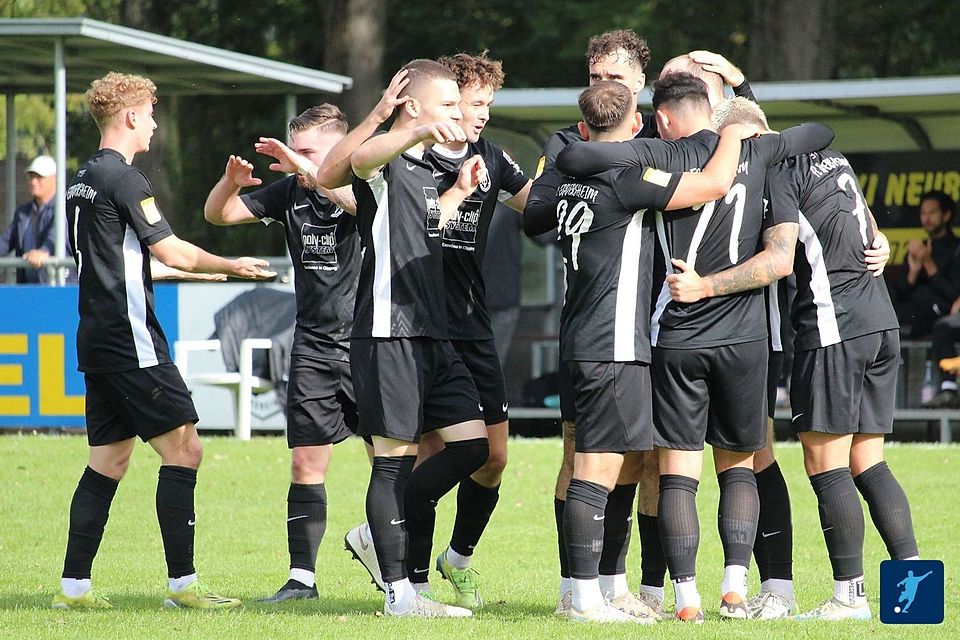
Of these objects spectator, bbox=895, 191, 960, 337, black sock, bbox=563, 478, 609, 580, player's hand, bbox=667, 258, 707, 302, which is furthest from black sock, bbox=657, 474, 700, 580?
spectator, bbox=895, 191, 960, 337

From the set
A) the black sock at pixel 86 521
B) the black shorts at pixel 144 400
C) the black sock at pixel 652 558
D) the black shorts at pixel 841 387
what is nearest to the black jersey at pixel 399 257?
the black shorts at pixel 144 400

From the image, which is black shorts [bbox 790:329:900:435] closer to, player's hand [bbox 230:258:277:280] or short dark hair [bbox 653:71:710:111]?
short dark hair [bbox 653:71:710:111]

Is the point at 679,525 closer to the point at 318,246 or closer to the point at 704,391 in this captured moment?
the point at 704,391

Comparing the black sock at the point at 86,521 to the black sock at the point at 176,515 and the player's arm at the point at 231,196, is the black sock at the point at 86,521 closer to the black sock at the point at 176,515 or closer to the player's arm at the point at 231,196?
the black sock at the point at 176,515

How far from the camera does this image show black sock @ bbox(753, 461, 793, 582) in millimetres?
6223

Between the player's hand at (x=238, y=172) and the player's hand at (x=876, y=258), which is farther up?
the player's hand at (x=238, y=172)

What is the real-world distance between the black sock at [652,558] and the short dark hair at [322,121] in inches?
95.8

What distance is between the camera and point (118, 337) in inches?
243

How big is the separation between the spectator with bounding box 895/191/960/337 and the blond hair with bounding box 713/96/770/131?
27.5ft

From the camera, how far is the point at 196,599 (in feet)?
20.5

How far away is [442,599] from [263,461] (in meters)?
4.95

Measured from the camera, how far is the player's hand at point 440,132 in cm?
543

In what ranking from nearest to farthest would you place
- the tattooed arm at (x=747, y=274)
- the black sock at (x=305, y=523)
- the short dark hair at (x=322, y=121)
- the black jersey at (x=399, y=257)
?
the tattooed arm at (x=747, y=274), the black jersey at (x=399, y=257), the black sock at (x=305, y=523), the short dark hair at (x=322, y=121)

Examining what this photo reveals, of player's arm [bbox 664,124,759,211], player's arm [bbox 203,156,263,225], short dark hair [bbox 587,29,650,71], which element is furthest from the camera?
player's arm [bbox 203,156,263,225]
